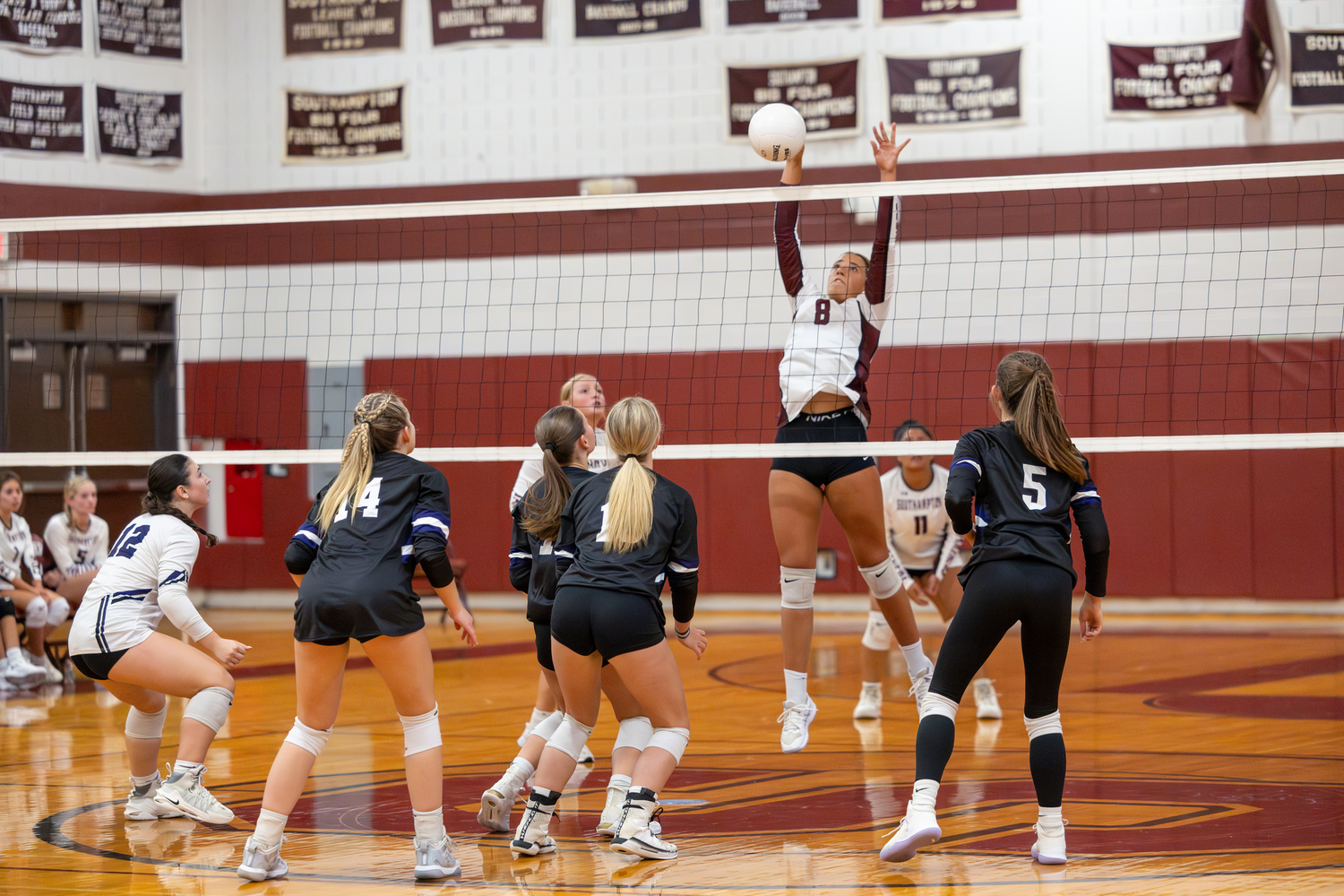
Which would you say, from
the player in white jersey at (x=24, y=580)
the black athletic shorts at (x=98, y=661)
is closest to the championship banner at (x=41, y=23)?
the player in white jersey at (x=24, y=580)

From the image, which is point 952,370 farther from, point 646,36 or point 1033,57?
point 646,36

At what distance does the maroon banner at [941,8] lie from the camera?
1285 cm

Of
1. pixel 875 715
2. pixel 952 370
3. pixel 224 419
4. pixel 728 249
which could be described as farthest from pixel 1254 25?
pixel 224 419

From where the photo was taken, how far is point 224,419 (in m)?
14.3

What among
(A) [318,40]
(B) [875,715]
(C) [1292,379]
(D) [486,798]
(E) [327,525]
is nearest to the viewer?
(E) [327,525]

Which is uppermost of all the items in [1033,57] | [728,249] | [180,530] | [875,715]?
[1033,57]

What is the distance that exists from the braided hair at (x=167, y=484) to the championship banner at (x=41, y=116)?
30.0 feet

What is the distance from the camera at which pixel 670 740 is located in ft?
14.8

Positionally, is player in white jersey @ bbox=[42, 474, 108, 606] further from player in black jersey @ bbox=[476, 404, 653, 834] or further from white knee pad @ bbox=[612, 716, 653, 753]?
white knee pad @ bbox=[612, 716, 653, 753]

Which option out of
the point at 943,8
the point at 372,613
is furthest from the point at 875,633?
the point at 943,8

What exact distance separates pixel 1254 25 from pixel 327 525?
10613 millimetres

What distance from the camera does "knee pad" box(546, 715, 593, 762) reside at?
180 inches

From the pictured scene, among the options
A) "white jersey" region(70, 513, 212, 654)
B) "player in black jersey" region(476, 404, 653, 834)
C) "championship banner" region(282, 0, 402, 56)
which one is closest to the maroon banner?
"championship banner" region(282, 0, 402, 56)

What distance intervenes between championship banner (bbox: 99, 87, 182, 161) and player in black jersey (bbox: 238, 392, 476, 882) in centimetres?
1055
